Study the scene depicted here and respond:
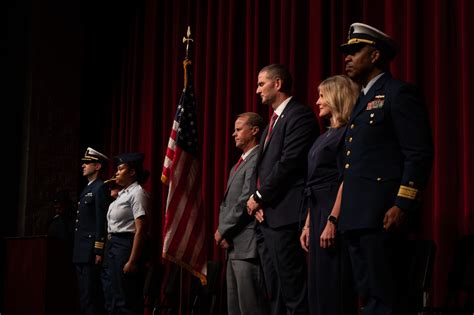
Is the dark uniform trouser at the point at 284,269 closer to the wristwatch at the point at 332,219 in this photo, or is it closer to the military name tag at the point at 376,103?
the wristwatch at the point at 332,219

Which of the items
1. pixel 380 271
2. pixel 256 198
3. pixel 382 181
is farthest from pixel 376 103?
pixel 256 198

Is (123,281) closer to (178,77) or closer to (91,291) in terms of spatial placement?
(91,291)

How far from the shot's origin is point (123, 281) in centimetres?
525

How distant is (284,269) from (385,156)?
3.59 feet

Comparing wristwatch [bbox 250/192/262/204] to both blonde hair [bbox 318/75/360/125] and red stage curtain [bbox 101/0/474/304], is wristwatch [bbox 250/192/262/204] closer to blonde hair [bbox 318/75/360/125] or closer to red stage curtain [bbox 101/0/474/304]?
blonde hair [bbox 318/75/360/125]

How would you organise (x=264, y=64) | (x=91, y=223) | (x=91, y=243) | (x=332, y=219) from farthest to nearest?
(x=264, y=64) → (x=91, y=223) → (x=91, y=243) → (x=332, y=219)

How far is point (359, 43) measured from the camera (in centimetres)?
305

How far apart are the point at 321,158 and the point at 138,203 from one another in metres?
2.26

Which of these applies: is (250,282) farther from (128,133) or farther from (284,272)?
(128,133)

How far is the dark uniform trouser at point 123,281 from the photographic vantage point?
5230 millimetres

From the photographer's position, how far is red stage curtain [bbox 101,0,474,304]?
4.32 meters

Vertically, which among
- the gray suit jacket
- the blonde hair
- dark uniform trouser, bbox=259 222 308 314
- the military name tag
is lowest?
dark uniform trouser, bbox=259 222 308 314

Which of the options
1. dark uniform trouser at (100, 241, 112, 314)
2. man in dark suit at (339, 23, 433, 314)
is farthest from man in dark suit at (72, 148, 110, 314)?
man in dark suit at (339, 23, 433, 314)

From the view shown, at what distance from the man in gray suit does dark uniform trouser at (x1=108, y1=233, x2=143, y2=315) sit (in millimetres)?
1332
